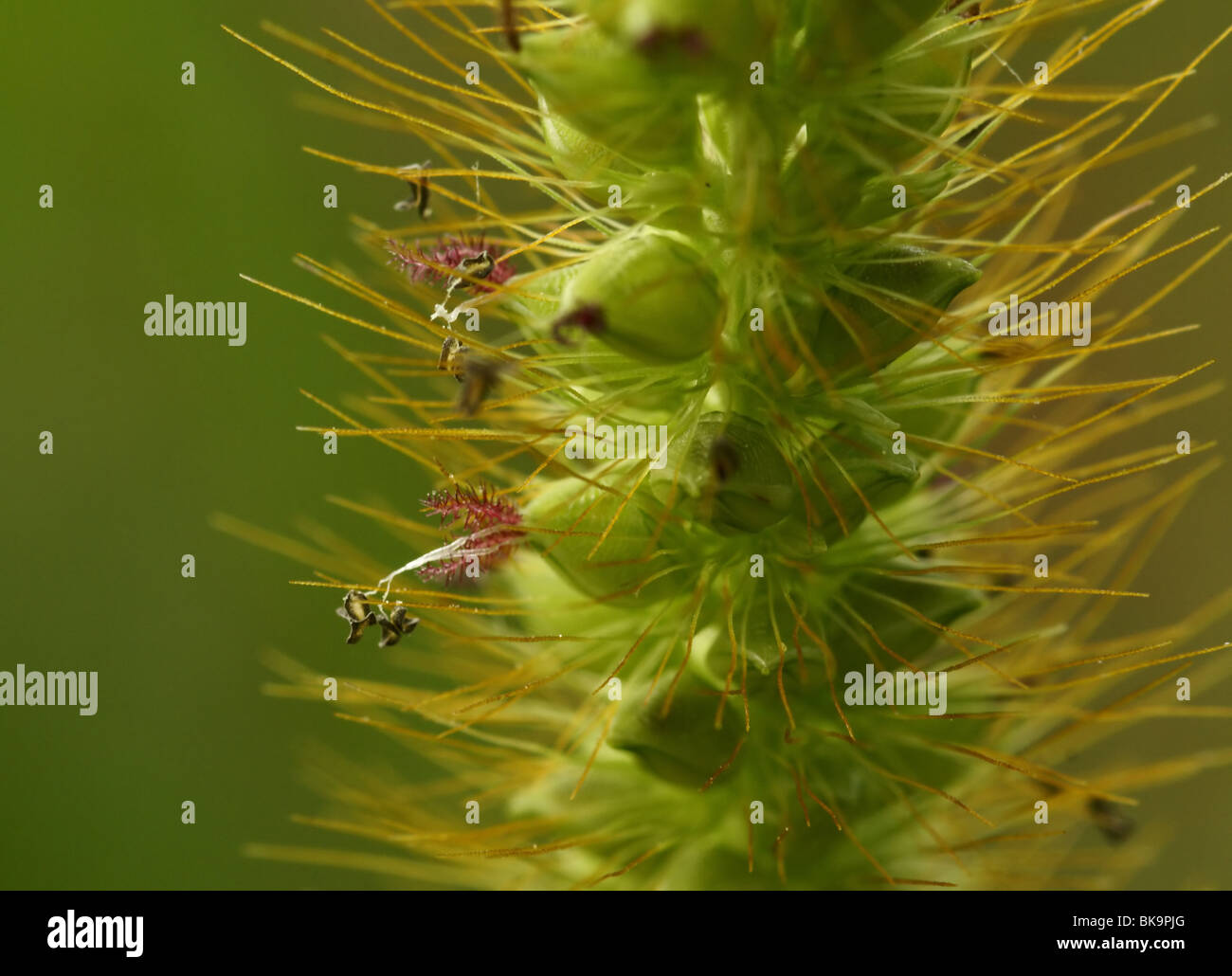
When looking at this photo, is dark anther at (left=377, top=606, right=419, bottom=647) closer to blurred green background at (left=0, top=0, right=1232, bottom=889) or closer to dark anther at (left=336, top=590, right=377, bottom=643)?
dark anther at (left=336, top=590, right=377, bottom=643)

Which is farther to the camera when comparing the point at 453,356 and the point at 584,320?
the point at 453,356

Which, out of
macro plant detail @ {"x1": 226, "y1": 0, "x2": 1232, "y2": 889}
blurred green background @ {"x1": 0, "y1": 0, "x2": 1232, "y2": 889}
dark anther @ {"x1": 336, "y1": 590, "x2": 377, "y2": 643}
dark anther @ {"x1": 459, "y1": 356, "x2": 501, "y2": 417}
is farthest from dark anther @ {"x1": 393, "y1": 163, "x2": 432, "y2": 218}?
blurred green background @ {"x1": 0, "y1": 0, "x2": 1232, "y2": 889}

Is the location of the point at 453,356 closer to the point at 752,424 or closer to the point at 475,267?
the point at 475,267

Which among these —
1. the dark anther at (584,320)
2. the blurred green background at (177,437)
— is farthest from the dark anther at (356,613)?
the blurred green background at (177,437)

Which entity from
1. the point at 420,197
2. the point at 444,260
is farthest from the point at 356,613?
the point at 420,197

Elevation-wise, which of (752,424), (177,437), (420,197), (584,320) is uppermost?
(177,437)
